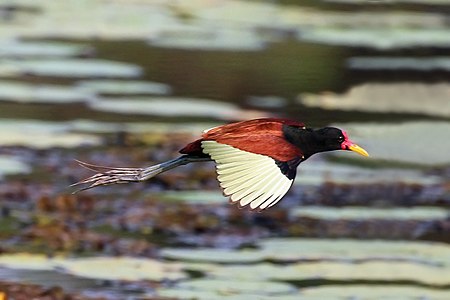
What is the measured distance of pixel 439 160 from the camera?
982 centimetres

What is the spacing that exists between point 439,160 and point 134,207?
7.91 ft

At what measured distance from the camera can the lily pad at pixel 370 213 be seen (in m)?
8.44

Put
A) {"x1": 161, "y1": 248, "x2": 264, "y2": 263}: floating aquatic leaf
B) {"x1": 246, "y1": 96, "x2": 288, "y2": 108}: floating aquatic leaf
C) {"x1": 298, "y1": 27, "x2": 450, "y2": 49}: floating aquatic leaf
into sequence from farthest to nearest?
1. {"x1": 298, "y1": 27, "x2": 450, "y2": 49}: floating aquatic leaf
2. {"x1": 246, "y1": 96, "x2": 288, "y2": 108}: floating aquatic leaf
3. {"x1": 161, "y1": 248, "x2": 264, "y2": 263}: floating aquatic leaf

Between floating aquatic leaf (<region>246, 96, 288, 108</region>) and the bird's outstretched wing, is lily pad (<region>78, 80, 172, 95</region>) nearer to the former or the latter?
floating aquatic leaf (<region>246, 96, 288, 108</region>)

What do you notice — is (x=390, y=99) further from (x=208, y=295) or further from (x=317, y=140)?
(x=317, y=140)

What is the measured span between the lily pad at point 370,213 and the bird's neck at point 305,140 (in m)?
4.04

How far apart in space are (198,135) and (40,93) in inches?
67.4

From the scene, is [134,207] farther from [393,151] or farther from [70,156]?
[393,151]

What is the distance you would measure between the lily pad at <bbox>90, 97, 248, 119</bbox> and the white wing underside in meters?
6.31

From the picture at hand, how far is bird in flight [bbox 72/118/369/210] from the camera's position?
4004 millimetres

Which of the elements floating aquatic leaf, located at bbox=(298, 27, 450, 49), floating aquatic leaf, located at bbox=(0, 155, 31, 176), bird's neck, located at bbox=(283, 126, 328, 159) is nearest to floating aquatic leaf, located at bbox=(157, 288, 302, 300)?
floating aquatic leaf, located at bbox=(0, 155, 31, 176)

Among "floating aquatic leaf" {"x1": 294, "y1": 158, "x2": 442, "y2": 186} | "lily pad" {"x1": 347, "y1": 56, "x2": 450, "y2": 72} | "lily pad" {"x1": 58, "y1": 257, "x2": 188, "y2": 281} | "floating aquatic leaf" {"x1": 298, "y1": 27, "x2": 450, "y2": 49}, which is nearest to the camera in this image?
"lily pad" {"x1": 58, "y1": 257, "x2": 188, "y2": 281}

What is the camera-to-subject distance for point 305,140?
434cm

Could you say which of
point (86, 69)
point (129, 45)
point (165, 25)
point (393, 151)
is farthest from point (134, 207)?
point (165, 25)
